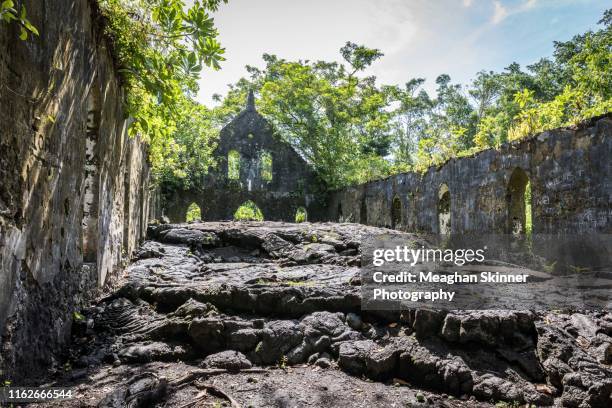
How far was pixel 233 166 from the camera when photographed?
23.6 m

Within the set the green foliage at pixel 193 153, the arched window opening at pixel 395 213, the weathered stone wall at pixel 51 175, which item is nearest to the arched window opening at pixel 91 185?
the weathered stone wall at pixel 51 175

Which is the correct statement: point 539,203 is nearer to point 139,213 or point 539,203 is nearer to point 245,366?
point 245,366

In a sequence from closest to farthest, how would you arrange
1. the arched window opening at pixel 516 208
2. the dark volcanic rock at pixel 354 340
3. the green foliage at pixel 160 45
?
the dark volcanic rock at pixel 354 340
the green foliage at pixel 160 45
the arched window opening at pixel 516 208

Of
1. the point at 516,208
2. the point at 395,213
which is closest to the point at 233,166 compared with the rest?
the point at 395,213

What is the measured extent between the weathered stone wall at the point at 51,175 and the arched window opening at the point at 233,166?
16686 millimetres

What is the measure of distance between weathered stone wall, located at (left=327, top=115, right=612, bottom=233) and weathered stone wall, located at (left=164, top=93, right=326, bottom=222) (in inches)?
380

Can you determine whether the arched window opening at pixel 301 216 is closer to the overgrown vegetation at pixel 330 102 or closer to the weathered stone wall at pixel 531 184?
the overgrown vegetation at pixel 330 102

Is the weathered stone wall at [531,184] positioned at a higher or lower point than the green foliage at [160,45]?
lower

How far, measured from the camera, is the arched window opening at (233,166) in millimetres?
22737

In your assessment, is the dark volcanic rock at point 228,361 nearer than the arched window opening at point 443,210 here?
Yes

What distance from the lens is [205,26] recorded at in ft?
15.8

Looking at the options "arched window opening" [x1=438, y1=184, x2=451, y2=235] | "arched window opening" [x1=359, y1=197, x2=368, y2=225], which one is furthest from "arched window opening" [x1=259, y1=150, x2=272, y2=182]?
"arched window opening" [x1=438, y1=184, x2=451, y2=235]

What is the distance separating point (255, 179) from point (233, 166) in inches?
63.8

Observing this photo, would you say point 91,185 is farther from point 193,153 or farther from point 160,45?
point 193,153
